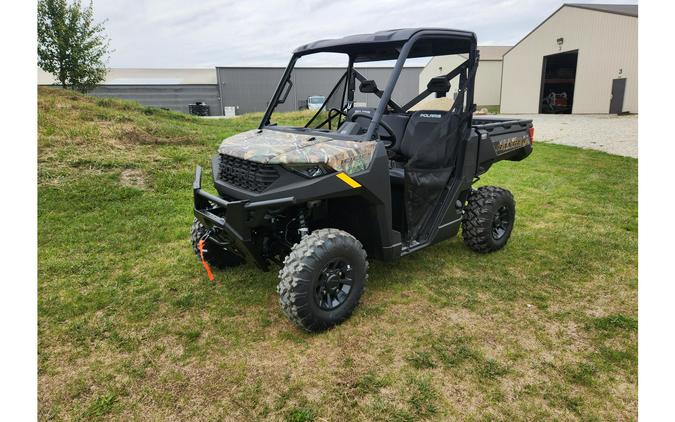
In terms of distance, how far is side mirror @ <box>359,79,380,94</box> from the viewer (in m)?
4.40

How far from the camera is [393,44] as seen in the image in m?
3.49

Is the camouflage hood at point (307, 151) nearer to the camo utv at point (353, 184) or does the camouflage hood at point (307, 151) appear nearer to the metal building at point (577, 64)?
the camo utv at point (353, 184)

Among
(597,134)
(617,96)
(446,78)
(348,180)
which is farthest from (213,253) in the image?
(617,96)

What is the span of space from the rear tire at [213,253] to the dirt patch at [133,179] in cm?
341

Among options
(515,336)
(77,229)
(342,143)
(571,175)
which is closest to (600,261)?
(515,336)

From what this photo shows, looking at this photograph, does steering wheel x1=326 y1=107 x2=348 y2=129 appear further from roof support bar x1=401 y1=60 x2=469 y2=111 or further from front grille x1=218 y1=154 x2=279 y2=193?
front grille x1=218 y1=154 x2=279 y2=193

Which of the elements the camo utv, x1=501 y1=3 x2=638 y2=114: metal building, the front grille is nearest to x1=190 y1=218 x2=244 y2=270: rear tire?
the camo utv

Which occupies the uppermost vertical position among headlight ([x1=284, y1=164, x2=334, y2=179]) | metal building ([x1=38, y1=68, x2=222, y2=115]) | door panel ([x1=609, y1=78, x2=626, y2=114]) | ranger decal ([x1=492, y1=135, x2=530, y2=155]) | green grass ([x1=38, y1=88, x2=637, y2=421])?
metal building ([x1=38, y1=68, x2=222, y2=115])

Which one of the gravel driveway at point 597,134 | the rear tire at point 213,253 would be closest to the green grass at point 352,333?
the rear tire at point 213,253

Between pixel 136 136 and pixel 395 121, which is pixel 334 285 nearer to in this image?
pixel 395 121

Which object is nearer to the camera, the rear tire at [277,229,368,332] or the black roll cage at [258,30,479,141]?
the rear tire at [277,229,368,332]

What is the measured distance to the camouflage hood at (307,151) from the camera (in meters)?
3.02

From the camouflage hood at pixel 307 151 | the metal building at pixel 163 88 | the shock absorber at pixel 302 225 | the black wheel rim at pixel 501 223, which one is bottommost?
the black wheel rim at pixel 501 223

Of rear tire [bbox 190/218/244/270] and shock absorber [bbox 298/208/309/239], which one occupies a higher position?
shock absorber [bbox 298/208/309/239]
